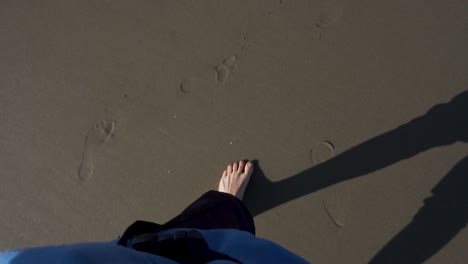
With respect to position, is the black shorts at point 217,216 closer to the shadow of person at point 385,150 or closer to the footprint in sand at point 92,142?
the shadow of person at point 385,150

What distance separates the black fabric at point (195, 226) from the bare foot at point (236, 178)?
208 mm

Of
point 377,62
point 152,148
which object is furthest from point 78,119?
point 377,62

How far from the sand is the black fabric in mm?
372

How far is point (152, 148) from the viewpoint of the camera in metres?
2.03

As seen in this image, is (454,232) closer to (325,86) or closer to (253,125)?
(325,86)

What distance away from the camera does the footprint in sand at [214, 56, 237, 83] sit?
2.01m

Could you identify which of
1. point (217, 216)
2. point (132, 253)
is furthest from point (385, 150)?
point (132, 253)

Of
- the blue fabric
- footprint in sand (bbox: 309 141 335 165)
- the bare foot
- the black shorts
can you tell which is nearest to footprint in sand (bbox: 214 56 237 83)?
the bare foot

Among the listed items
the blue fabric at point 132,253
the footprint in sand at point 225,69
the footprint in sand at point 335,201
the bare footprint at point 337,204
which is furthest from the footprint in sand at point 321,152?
the blue fabric at point 132,253

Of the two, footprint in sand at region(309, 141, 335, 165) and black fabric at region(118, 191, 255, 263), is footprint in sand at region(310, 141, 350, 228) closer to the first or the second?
footprint in sand at region(309, 141, 335, 165)

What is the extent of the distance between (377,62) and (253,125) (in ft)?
1.92

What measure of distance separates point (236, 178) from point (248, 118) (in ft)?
0.90

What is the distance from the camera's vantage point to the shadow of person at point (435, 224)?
168cm

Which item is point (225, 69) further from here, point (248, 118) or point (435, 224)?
point (435, 224)
